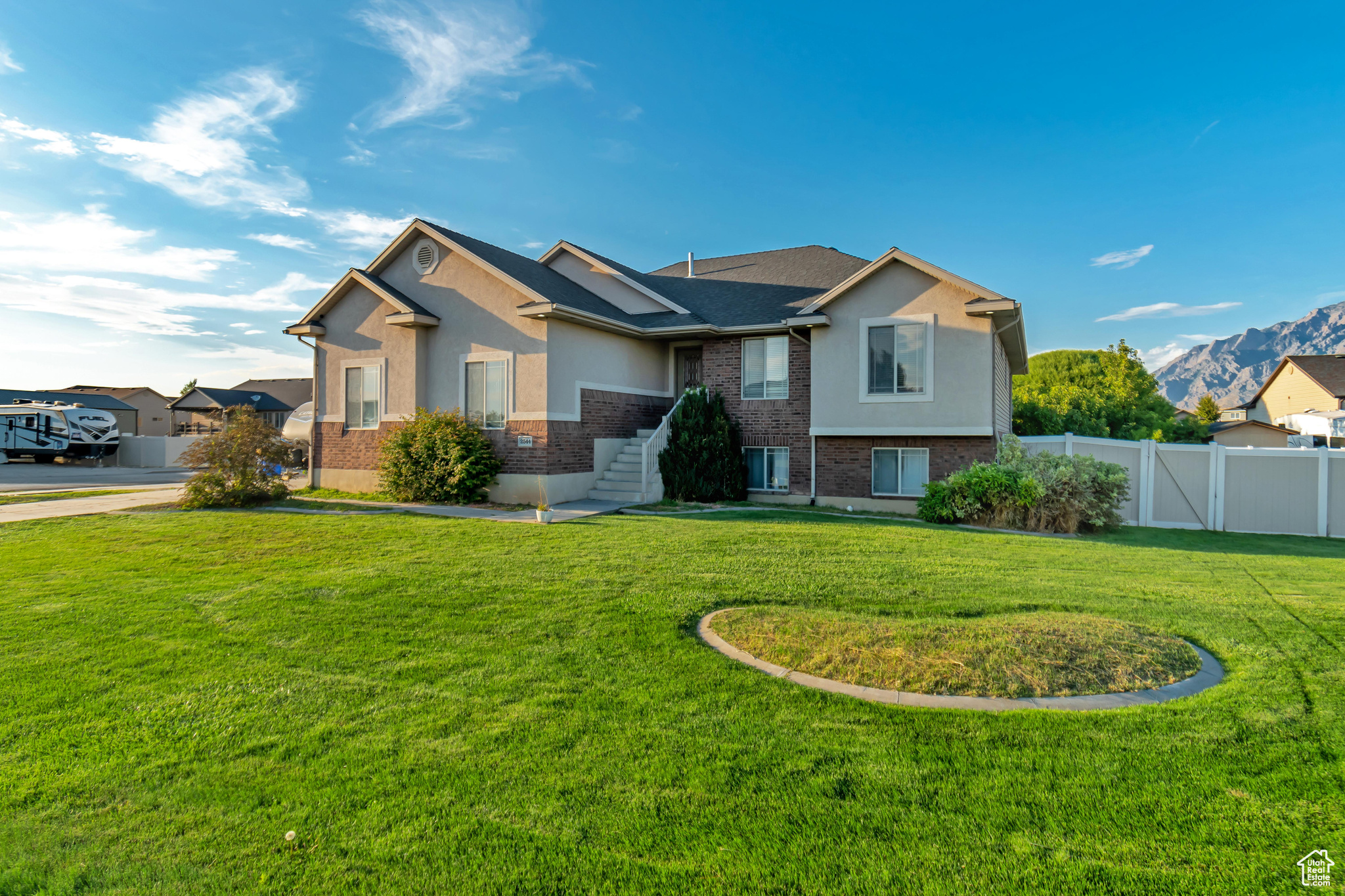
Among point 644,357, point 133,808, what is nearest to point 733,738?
point 133,808

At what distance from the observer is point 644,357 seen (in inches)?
701

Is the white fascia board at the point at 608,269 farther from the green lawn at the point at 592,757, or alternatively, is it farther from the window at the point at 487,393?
the green lawn at the point at 592,757

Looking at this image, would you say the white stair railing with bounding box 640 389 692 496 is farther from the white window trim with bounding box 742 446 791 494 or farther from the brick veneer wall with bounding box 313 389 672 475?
the white window trim with bounding box 742 446 791 494

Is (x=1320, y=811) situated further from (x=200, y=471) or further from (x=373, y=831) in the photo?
(x=200, y=471)

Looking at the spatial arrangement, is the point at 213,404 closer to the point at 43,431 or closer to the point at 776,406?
the point at 43,431

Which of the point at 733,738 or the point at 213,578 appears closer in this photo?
the point at 733,738

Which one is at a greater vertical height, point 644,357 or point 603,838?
point 644,357

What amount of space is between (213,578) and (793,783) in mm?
7215

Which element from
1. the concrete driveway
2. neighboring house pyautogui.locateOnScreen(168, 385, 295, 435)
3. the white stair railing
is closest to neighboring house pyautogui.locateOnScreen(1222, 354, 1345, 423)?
the white stair railing

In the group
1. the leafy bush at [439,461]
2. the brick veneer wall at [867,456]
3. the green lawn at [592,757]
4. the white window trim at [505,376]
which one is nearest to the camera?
the green lawn at [592,757]

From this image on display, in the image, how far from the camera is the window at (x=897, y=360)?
14.2m

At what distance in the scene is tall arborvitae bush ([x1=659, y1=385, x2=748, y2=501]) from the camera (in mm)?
15383

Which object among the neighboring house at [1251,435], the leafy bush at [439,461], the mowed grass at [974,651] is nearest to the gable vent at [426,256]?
the leafy bush at [439,461]

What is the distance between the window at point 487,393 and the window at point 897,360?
8.44 m
